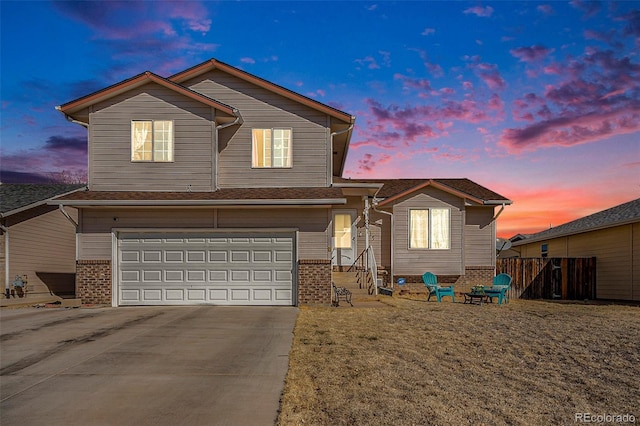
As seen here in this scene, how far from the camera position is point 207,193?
15.4 m

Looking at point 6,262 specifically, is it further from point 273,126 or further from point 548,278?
point 548,278

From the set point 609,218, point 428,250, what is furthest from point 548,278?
point 428,250

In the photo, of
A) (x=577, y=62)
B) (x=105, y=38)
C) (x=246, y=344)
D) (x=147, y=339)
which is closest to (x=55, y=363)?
(x=147, y=339)

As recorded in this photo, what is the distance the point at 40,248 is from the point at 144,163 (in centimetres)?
992

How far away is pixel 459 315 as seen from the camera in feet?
44.4

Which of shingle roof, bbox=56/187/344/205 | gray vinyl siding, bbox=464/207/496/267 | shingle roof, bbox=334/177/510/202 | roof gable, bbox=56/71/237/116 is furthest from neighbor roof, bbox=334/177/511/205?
roof gable, bbox=56/71/237/116

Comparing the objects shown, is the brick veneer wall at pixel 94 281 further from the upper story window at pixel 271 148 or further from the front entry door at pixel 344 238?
the front entry door at pixel 344 238

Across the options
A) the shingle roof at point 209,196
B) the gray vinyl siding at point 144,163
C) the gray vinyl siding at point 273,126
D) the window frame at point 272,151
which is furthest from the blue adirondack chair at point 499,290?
the gray vinyl siding at point 144,163

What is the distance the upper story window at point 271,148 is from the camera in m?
16.3

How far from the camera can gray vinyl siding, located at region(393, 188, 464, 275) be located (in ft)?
66.0

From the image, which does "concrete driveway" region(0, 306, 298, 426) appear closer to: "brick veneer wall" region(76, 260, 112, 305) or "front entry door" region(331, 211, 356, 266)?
"brick veneer wall" region(76, 260, 112, 305)

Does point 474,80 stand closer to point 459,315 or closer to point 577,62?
point 577,62

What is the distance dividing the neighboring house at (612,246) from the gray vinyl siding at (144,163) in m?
15.7

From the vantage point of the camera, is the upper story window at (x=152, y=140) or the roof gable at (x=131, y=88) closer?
the roof gable at (x=131, y=88)
